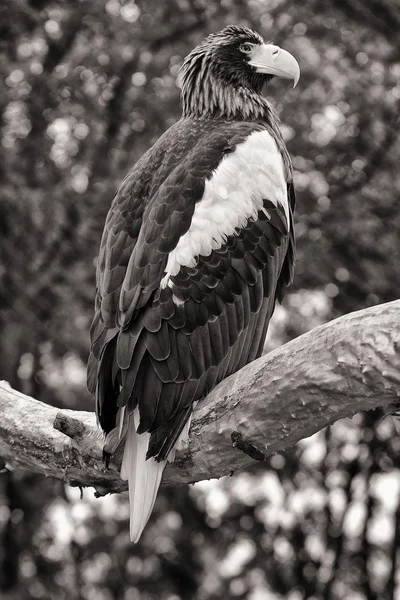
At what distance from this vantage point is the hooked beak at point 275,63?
4840 mm

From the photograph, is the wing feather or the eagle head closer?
the wing feather

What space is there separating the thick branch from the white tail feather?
6 cm

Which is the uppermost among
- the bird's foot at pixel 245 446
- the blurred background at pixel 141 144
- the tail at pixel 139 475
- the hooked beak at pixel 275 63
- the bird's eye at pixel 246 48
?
the bird's eye at pixel 246 48

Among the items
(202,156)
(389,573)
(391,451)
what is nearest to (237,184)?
(202,156)

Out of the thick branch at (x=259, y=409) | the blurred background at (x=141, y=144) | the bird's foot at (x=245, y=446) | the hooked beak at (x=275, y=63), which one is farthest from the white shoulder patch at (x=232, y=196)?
the blurred background at (x=141, y=144)

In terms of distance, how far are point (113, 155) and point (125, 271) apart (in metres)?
3.63

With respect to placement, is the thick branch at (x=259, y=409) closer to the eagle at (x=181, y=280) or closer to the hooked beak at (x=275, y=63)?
the eagle at (x=181, y=280)

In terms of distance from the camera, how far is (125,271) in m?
3.86

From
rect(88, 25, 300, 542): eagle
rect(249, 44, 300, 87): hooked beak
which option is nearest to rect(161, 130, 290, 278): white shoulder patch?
rect(88, 25, 300, 542): eagle

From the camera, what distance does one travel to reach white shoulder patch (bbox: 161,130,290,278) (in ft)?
12.4

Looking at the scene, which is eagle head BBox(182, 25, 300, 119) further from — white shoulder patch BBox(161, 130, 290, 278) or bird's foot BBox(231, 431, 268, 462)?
bird's foot BBox(231, 431, 268, 462)

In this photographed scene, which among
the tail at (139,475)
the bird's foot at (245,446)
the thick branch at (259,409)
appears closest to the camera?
the thick branch at (259,409)

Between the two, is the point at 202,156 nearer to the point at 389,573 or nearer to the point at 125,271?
the point at 125,271

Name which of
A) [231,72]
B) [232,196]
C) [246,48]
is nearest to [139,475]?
[232,196]
